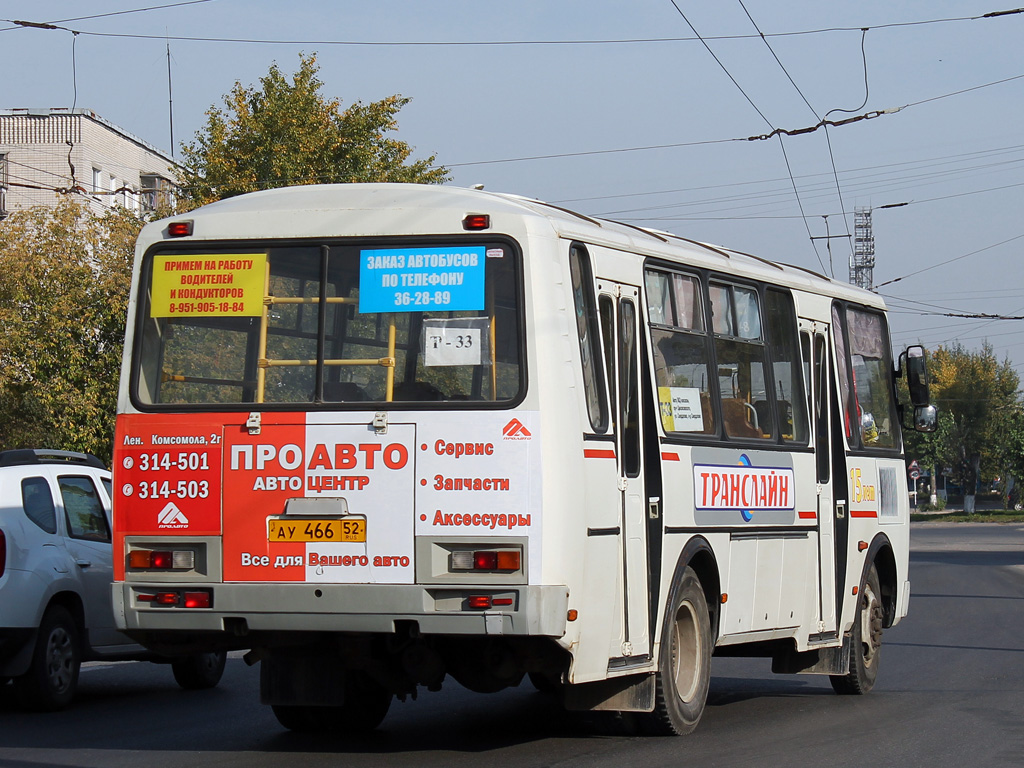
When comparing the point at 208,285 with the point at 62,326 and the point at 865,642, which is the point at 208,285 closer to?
the point at 865,642

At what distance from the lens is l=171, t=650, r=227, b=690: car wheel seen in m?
12.2

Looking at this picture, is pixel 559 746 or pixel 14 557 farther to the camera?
pixel 14 557

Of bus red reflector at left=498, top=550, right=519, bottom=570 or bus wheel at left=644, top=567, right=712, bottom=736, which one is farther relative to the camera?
bus wheel at left=644, top=567, right=712, bottom=736

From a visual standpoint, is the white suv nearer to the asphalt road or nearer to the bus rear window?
the asphalt road

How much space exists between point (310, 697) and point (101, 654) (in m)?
3.58

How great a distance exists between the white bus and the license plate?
0.5 inches

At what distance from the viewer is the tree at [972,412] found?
94.8 m

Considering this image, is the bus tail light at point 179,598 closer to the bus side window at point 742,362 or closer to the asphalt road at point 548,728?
the asphalt road at point 548,728

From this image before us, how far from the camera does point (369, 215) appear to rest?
8125mm

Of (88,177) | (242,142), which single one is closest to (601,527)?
(242,142)

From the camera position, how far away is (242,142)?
28828 mm

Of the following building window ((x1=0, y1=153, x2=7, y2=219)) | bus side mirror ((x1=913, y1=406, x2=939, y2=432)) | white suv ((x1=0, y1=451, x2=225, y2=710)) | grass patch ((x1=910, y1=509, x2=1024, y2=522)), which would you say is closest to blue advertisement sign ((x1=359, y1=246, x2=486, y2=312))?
white suv ((x1=0, y1=451, x2=225, y2=710))

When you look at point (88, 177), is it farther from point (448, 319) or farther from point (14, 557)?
point (448, 319)

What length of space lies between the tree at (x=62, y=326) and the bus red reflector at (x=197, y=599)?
1927cm
